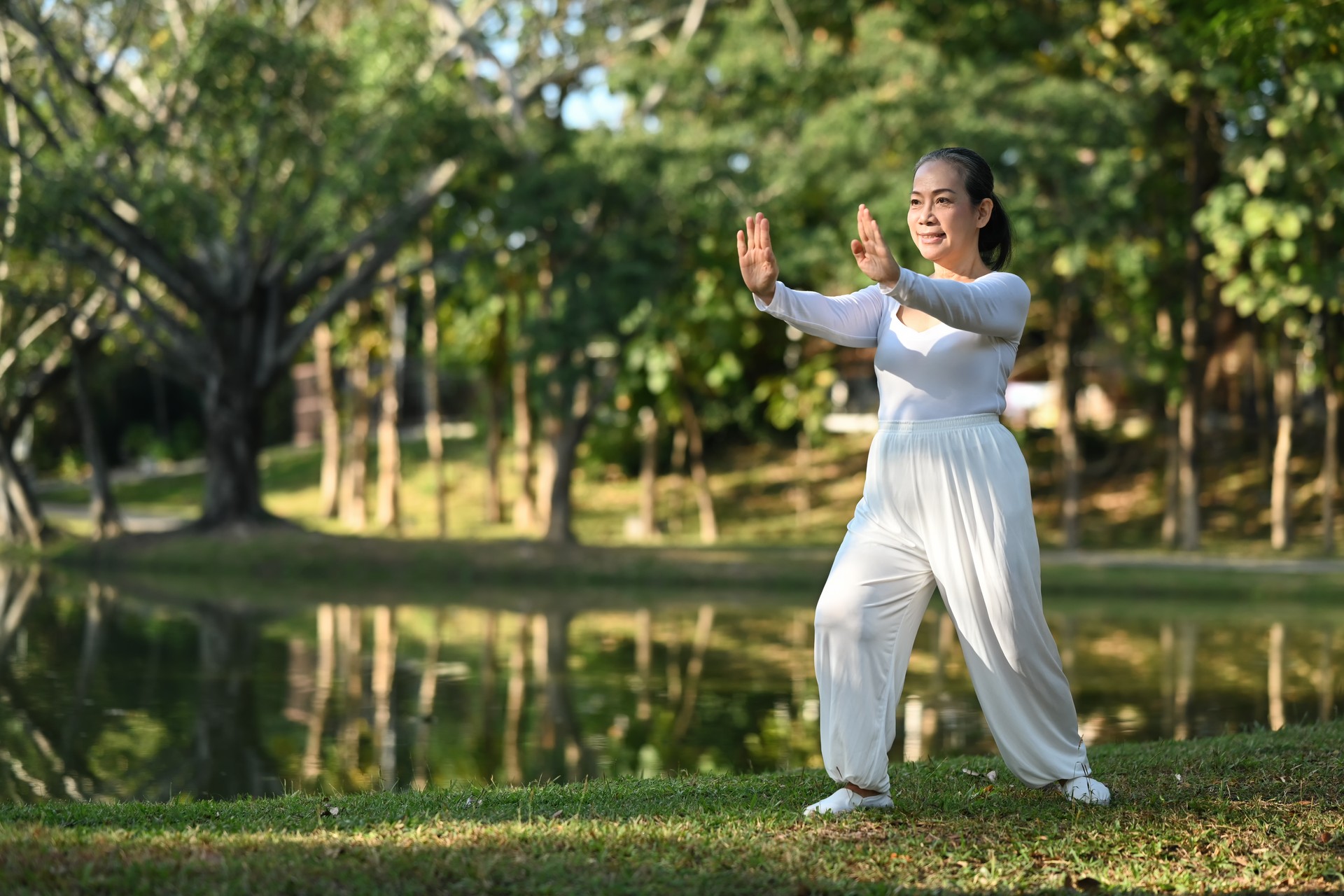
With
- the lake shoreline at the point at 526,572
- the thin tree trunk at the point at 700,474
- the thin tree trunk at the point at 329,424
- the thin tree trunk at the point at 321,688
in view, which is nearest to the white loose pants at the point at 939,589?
the thin tree trunk at the point at 321,688

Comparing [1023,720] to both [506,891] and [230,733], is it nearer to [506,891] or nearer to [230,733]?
[506,891]

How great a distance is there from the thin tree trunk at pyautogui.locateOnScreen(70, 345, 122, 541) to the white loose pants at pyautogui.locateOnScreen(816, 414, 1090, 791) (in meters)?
20.6

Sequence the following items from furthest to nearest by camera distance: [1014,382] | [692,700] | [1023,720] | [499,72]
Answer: [1014,382] < [499,72] < [692,700] < [1023,720]

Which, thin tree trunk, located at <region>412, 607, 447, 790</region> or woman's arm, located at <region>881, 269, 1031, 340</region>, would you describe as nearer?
woman's arm, located at <region>881, 269, 1031, 340</region>

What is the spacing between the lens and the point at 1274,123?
18.6 metres

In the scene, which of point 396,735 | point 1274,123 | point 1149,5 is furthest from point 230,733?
point 1149,5

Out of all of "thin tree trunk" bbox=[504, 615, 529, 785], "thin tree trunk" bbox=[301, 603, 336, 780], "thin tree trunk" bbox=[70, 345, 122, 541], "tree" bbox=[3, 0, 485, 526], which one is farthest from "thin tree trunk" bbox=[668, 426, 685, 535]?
"thin tree trunk" bbox=[504, 615, 529, 785]

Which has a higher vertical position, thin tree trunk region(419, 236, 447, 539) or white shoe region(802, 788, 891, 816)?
thin tree trunk region(419, 236, 447, 539)

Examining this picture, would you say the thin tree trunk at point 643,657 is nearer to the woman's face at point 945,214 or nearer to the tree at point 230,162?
the woman's face at point 945,214

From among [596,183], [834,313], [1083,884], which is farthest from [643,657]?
[596,183]

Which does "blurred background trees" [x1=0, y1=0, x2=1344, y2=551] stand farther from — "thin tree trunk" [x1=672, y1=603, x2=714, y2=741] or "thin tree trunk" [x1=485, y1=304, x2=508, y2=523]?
"thin tree trunk" [x1=672, y1=603, x2=714, y2=741]

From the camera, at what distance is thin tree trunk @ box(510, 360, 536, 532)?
26766 mm

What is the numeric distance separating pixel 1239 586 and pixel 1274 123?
5643 millimetres

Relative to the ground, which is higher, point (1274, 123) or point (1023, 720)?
point (1274, 123)
